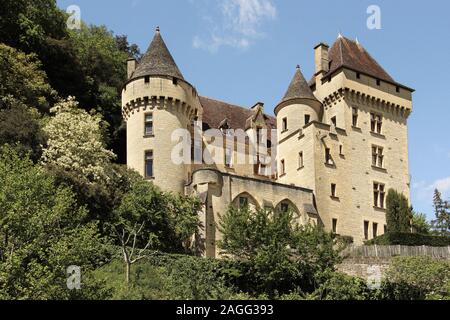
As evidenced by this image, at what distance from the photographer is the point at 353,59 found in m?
56.3

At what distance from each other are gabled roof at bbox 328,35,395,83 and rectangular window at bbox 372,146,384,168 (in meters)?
5.09

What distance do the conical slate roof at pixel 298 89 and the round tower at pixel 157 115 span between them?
754cm

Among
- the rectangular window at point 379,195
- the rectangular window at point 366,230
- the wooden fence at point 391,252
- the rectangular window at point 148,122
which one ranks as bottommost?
the wooden fence at point 391,252

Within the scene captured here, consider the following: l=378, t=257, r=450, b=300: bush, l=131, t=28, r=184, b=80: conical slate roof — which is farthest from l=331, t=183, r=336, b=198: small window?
l=131, t=28, r=184, b=80: conical slate roof

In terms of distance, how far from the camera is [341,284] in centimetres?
3688

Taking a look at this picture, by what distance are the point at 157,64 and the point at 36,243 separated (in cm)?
2178

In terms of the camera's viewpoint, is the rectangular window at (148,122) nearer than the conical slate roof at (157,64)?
Yes

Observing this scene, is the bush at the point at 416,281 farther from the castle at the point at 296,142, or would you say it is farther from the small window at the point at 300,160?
the small window at the point at 300,160

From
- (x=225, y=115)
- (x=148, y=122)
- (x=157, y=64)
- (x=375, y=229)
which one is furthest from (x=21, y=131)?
(x=375, y=229)

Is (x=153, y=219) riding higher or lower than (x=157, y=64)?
lower

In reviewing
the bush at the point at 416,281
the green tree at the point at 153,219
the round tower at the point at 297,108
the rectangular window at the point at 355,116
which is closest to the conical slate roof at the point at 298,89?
the round tower at the point at 297,108

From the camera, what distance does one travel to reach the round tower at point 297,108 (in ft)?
180

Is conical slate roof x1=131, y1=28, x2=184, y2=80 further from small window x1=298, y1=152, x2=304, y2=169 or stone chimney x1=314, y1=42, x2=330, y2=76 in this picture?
stone chimney x1=314, y1=42, x2=330, y2=76

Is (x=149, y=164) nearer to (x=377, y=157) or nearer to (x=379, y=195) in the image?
(x=379, y=195)
